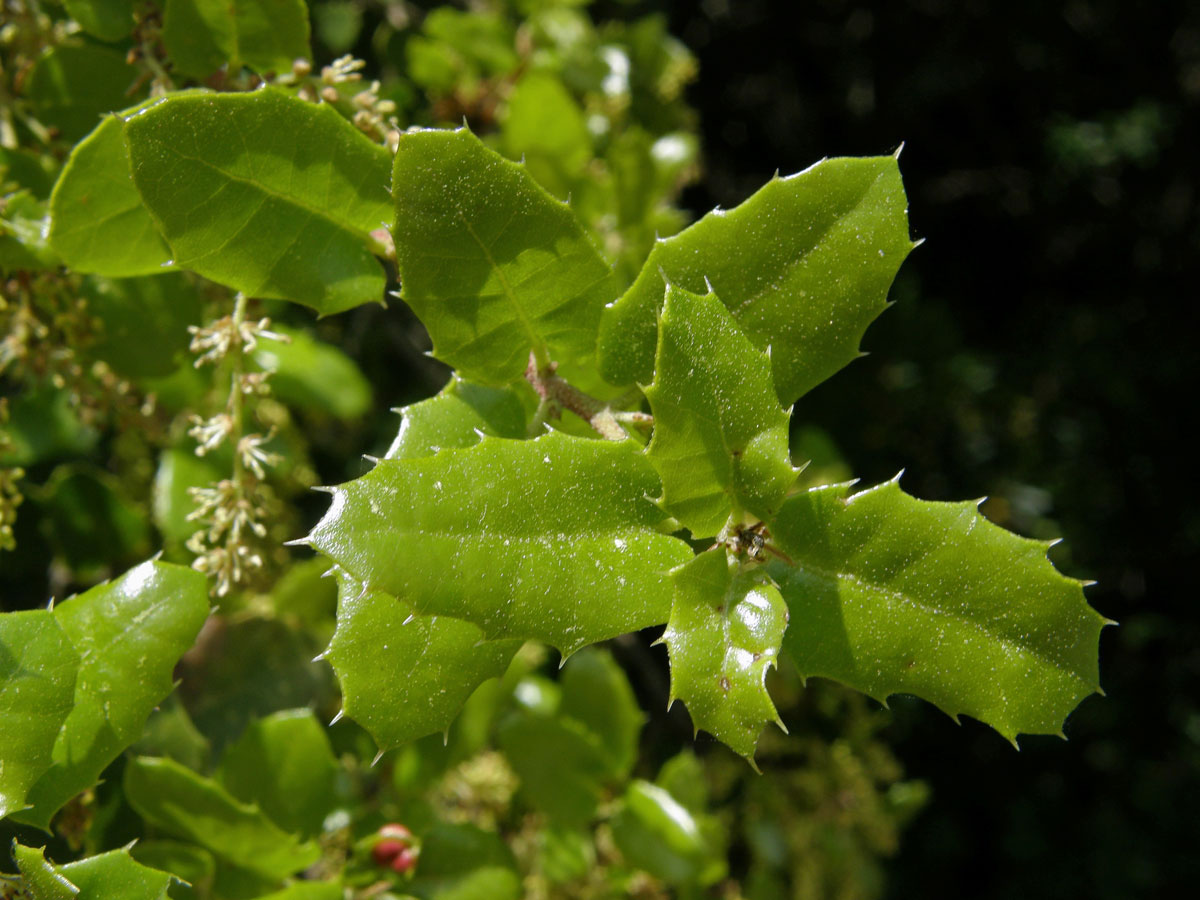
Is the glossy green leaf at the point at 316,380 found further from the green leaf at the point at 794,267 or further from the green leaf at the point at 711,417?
the green leaf at the point at 711,417

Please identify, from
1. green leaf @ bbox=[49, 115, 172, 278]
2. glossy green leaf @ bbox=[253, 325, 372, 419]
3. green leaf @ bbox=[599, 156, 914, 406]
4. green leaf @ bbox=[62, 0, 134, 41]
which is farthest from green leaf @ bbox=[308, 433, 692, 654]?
glossy green leaf @ bbox=[253, 325, 372, 419]

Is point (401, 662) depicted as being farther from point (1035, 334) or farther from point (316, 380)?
point (1035, 334)

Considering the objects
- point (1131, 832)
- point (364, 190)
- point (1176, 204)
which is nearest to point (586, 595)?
point (364, 190)

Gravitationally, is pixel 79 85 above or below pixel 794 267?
above

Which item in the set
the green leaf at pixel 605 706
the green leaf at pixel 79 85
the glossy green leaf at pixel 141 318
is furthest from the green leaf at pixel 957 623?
the green leaf at pixel 79 85

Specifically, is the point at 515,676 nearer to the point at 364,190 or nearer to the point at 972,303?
the point at 364,190

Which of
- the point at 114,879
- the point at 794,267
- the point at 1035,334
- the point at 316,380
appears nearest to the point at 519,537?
the point at 794,267

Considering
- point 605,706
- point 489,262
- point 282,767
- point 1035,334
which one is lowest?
point 1035,334
